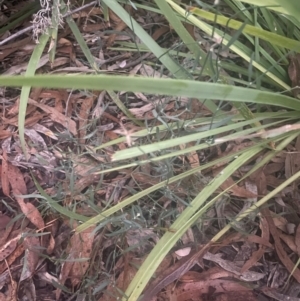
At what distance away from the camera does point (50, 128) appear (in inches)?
32.3

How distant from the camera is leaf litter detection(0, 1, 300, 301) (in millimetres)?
710

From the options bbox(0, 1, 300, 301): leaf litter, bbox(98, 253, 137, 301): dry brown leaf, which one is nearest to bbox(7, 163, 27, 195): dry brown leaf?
bbox(0, 1, 300, 301): leaf litter

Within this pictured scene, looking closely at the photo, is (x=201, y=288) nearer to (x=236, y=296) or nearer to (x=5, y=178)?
(x=236, y=296)

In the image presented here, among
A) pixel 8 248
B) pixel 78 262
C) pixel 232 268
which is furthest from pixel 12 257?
pixel 232 268

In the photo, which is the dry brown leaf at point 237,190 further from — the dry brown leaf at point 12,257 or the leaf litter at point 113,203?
the dry brown leaf at point 12,257

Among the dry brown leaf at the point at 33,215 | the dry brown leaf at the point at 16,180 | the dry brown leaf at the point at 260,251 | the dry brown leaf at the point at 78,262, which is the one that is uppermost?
the dry brown leaf at the point at 16,180

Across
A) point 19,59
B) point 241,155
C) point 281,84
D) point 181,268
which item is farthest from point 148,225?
point 19,59

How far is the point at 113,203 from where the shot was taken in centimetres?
76

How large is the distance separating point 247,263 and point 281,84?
Result: 294 millimetres

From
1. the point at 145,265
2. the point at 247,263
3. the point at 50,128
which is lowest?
the point at 247,263

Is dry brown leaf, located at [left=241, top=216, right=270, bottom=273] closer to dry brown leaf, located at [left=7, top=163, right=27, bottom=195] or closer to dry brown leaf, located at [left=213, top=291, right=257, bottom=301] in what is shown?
dry brown leaf, located at [left=213, top=291, right=257, bottom=301]

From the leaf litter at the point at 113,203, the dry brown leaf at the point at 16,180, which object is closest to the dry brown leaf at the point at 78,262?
the leaf litter at the point at 113,203

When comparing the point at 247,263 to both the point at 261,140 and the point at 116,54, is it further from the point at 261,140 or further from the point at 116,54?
the point at 116,54

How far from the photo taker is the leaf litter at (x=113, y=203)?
71cm
